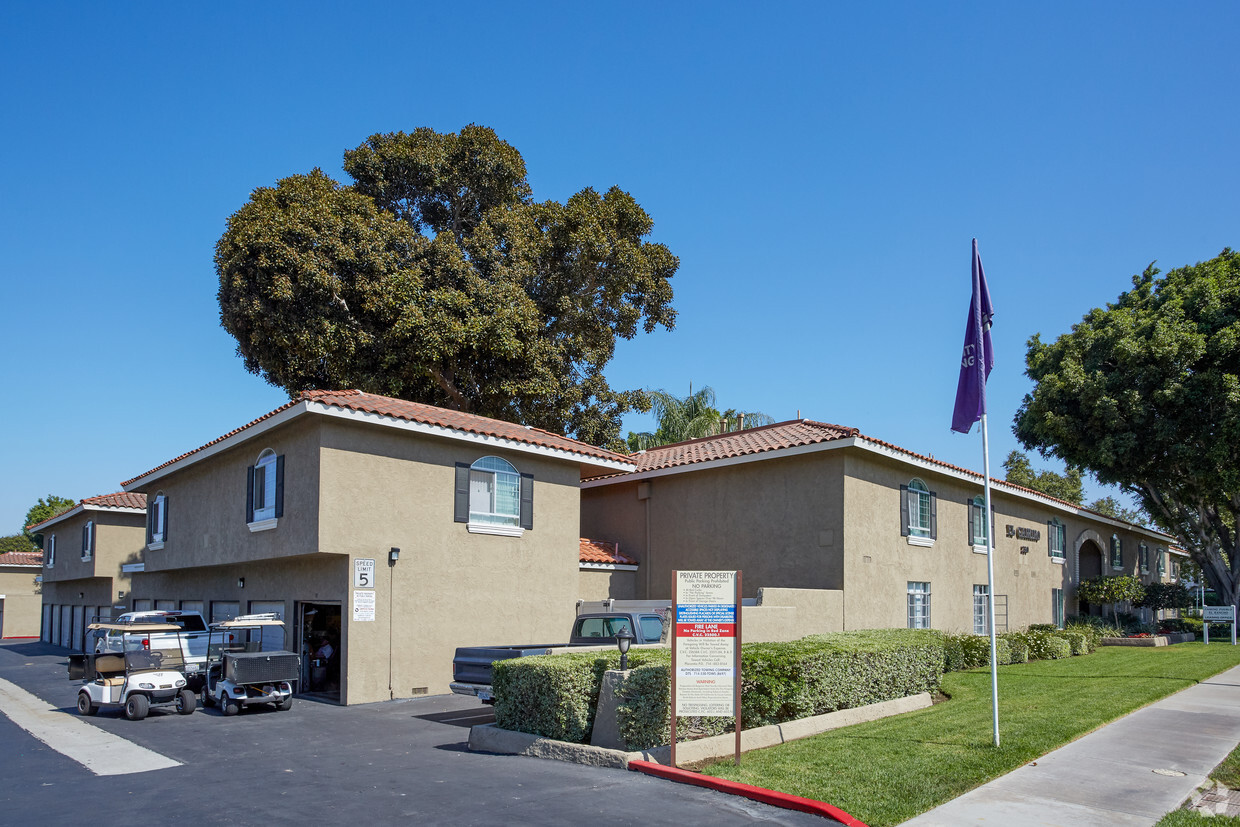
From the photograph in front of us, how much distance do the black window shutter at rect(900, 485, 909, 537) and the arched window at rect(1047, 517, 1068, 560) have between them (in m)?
12.4

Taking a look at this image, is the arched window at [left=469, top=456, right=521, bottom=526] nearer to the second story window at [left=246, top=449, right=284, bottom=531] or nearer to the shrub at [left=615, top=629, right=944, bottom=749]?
the second story window at [left=246, top=449, right=284, bottom=531]

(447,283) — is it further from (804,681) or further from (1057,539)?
(1057,539)

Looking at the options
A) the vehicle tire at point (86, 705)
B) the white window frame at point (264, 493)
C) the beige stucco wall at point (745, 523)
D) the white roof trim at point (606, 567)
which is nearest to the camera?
the vehicle tire at point (86, 705)

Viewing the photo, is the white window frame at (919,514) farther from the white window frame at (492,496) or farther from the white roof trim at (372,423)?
the white window frame at (492,496)

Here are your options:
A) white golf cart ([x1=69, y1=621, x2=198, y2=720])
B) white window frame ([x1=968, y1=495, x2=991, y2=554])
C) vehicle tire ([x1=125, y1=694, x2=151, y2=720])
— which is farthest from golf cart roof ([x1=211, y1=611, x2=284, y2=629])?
white window frame ([x1=968, y1=495, x2=991, y2=554])

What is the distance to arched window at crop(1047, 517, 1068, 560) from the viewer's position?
31.2 m

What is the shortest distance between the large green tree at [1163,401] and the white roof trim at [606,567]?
17810 mm

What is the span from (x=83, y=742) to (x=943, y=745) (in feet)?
38.8

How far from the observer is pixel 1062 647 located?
72.9ft

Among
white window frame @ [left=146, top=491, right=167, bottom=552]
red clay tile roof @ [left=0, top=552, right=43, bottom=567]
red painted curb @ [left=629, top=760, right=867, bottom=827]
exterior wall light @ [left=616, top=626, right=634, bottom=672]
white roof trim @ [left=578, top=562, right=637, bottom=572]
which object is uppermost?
white window frame @ [left=146, top=491, right=167, bottom=552]

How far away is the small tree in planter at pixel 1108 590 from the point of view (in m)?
31.4

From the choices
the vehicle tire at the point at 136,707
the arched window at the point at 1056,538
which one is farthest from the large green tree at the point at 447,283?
the arched window at the point at 1056,538

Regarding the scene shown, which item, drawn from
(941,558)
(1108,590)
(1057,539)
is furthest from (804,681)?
(1108,590)

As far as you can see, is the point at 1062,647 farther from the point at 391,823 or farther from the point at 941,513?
the point at 391,823
